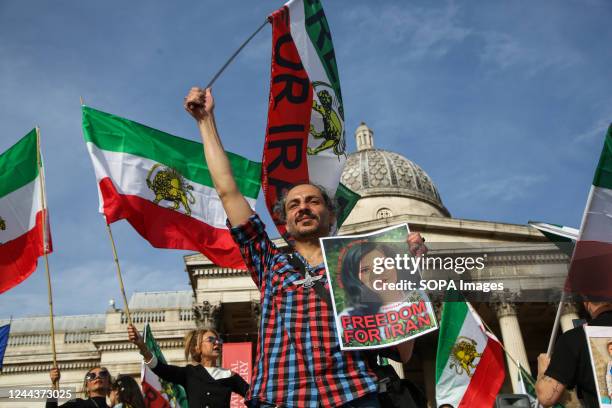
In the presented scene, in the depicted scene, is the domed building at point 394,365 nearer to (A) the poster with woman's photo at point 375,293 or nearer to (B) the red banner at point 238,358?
(B) the red banner at point 238,358

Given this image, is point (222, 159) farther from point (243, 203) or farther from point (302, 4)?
point (302, 4)

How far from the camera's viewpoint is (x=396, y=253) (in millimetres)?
3146

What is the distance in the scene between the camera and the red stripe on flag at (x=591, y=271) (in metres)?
4.13

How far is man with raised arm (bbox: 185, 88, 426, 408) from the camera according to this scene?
2844 millimetres

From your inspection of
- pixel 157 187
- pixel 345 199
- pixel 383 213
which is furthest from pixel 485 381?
pixel 383 213

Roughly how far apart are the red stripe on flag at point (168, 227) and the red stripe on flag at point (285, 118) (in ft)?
6.09

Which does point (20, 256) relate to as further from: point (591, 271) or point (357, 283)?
point (591, 271)

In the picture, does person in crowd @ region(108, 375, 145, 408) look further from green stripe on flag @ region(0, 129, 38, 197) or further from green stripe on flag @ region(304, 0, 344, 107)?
green stripe on flag @ region(304, 0, 344, 107)

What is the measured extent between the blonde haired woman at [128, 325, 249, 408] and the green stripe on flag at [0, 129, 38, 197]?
13.0 ft

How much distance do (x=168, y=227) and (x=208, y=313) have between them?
68.6 ft

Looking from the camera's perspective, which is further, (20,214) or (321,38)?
(20,214)

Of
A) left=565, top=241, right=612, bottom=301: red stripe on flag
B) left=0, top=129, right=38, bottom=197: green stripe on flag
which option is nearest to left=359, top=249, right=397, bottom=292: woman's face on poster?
left=565, top=241, right=612, bottom=301: red stripe on flag

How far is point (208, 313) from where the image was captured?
2833 cm

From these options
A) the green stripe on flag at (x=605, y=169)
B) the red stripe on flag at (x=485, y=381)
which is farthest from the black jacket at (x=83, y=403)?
the red stripe on flag at (x=485, y=381)
